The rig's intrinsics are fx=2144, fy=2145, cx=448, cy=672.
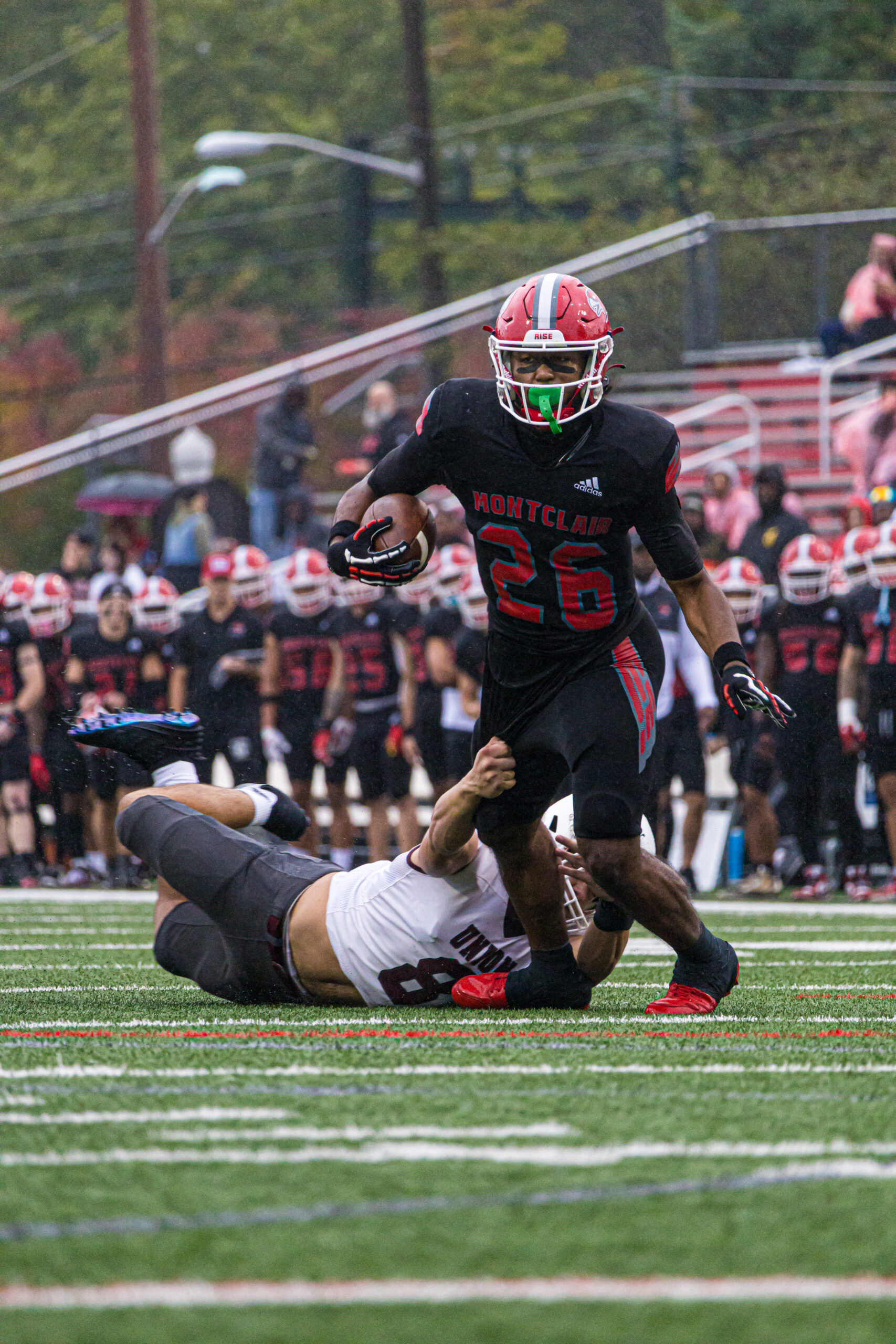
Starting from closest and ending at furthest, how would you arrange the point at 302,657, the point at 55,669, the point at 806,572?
the point at 806,572 → the point at 302,657 → the point at 55,669

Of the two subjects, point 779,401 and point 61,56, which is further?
point 61,56

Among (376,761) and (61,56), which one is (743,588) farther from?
(61,56)

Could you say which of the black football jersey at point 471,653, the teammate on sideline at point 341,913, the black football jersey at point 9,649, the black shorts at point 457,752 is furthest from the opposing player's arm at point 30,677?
the teammate on sideline at point 341,913

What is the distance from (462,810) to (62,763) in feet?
32.2

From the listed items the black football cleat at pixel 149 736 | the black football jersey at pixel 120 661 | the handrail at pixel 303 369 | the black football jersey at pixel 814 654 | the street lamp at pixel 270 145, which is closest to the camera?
the black football cleat at pixel 149 736

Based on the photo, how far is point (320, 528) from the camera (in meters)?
16.5

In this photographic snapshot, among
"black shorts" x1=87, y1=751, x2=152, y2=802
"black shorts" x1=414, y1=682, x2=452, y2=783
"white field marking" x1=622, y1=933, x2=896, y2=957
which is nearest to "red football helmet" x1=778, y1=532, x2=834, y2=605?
"black shorts" x1=414, y1=682, x2=452, y2=783

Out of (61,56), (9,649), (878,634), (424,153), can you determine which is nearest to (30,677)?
(9,649)

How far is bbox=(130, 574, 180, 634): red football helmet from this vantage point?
1397 centimetres

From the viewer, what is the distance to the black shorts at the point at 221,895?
17.5 feet

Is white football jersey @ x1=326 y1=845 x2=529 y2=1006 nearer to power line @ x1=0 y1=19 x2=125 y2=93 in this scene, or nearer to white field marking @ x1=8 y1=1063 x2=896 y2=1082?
white field marking @ x1=8 y1=1063 x2=896 y2=1082

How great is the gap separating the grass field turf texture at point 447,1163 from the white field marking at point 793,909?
492 cm

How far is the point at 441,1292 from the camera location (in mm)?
2439

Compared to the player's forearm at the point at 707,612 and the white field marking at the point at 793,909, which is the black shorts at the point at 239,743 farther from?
the player's forearm at the point at 707,612
